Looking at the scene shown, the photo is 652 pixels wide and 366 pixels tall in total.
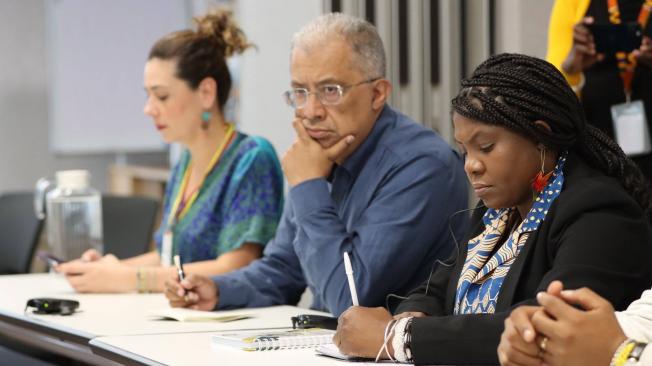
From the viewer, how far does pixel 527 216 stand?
1947 mm

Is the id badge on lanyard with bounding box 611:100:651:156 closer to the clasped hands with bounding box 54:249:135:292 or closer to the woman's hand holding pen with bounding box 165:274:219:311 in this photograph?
the woman's hand holding pen with bounding box 165:274:219:311

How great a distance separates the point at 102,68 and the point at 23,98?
2.06ft

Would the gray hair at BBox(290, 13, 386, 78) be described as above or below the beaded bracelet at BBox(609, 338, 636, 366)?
above

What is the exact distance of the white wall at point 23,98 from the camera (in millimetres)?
7461

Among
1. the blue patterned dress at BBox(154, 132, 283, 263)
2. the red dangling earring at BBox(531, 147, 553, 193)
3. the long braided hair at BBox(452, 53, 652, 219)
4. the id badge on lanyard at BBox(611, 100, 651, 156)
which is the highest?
the long braided hair at BBox(452, 53, 652, 219)

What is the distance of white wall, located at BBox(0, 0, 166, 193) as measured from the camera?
7.46 meters

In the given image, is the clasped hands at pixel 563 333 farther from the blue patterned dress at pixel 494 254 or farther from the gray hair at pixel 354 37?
the gray hair at pixel 354 37

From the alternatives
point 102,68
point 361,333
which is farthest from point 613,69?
point 102,68

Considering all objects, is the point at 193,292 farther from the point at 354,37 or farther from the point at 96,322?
the point at 354,37

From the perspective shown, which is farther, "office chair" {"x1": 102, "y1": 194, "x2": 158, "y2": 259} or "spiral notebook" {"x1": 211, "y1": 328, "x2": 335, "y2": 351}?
"office chair" {"x1": 102, "y1": 194, "x2": 158, "y2": 259}

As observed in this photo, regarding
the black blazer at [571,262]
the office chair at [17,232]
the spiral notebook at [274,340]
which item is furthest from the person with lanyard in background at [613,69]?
the office chair at [17,232]

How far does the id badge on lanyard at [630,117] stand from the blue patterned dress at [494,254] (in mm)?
1091

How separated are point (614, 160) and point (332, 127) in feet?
2.98

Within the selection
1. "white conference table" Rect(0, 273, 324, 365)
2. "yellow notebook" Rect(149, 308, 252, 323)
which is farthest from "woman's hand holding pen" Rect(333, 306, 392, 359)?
"yellow notebook" Rect(149, 308, 252, 323)
